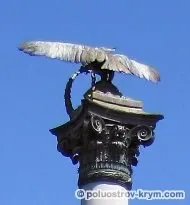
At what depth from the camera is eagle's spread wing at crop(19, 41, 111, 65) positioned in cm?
2259

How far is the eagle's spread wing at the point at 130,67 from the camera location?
22.8 meters

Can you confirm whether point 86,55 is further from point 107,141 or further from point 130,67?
point 107,141

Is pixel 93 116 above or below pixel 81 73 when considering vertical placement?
below

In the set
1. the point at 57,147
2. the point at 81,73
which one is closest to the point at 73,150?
the point at 57,147

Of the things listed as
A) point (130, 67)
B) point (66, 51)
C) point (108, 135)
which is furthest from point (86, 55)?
point (108, 135)

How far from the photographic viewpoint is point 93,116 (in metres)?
21.4

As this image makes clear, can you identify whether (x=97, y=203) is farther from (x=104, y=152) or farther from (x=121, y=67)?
(x=121, y=67)

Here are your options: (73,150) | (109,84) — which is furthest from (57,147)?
(109,84)

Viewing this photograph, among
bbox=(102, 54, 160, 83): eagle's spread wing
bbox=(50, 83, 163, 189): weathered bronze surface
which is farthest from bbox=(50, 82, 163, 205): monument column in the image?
bbox=(102, 54, 160, 83): eagle's spread wing

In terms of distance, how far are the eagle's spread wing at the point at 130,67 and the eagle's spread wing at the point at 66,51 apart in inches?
9.1

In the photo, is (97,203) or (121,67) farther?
(121,67)

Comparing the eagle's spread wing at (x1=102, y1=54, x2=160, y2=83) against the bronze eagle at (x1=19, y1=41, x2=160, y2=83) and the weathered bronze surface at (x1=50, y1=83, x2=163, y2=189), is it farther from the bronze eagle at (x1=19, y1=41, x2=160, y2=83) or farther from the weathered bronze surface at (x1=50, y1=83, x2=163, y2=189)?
the weathered bronze surface at (x1=50, y1=83, x2=163, y2=189)

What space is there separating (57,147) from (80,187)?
1449 millimetres

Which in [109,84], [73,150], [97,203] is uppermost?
[109,84]
